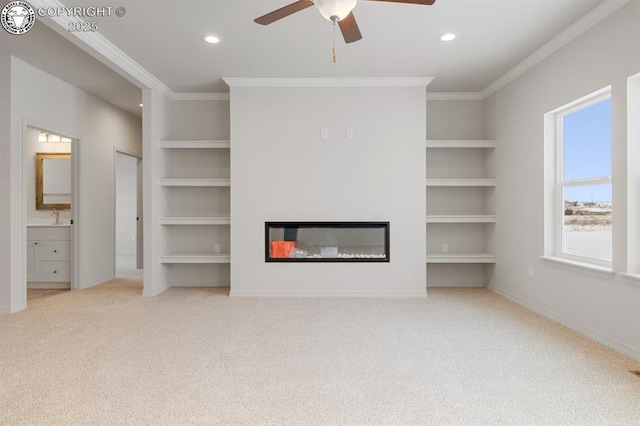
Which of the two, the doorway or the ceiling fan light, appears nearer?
the ceiling fan light

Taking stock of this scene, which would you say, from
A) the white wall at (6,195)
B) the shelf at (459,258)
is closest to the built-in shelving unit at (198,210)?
the white wall at (6,195)

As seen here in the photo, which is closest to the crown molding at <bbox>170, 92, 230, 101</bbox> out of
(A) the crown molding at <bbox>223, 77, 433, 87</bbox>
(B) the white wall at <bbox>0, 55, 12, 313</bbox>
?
(A) the crown molding at <bbox>223, 77, 433, 87</bbox>

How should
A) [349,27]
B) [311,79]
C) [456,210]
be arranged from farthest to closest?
[456,210] < [311,79] < [349,27]

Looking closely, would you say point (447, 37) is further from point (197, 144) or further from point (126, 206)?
point (126, 206)

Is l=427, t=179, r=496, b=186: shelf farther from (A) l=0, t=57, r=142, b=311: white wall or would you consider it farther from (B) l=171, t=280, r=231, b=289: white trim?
(A) l=0, t=57, r=142, b=311: white wall

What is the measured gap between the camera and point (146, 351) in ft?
8.61

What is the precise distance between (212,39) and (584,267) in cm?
362

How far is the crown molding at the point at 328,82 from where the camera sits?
13.8ft

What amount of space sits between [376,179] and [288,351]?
2.31 meters

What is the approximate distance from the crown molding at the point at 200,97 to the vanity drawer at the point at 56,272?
2.55m

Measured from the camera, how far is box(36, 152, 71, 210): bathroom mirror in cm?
531

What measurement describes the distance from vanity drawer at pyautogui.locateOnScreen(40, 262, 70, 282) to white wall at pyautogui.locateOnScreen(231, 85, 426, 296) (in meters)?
2.28

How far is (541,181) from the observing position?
3.55m

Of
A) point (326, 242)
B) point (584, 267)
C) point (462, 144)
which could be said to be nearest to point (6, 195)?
point (326, 242)
